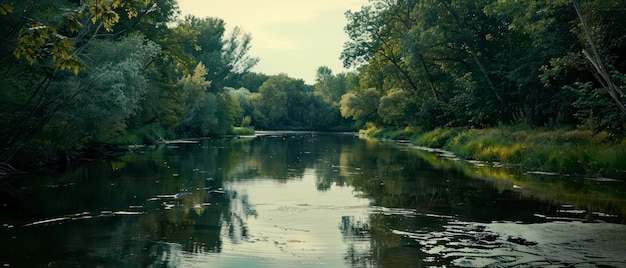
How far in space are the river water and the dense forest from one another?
3226 millimetres

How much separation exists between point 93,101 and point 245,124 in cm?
9073

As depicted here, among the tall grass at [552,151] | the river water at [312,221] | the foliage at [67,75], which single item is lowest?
the river water at [312,221]

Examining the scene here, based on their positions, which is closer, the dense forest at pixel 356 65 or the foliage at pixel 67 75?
the foliage at pixel 67 75

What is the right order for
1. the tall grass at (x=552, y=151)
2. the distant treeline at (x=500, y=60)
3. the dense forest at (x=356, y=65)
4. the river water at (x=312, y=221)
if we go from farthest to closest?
the distant treeline at (x=500, y=60), the tall grass at (x=552, y=151), the dense forest at (x=356, y=65), the river water at (x=312, y=221)

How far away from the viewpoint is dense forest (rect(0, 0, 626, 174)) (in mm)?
22109

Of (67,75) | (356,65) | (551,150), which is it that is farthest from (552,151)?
(356,65)

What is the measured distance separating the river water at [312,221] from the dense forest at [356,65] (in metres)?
3.23

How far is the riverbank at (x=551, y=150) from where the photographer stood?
24.8 metres

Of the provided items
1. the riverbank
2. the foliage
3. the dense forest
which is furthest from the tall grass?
the foliage

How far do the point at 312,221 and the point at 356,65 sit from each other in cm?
5473

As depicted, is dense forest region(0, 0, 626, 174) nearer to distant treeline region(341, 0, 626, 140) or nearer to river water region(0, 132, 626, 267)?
distant treeline region(341, 0, 626, 140)

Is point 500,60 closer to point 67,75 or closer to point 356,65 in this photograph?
point 356,65

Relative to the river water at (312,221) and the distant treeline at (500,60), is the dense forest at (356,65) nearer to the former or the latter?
the distant treeline at (500,60)

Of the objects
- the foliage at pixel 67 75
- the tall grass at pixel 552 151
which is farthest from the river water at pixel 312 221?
the foliage at pixel 67 75
